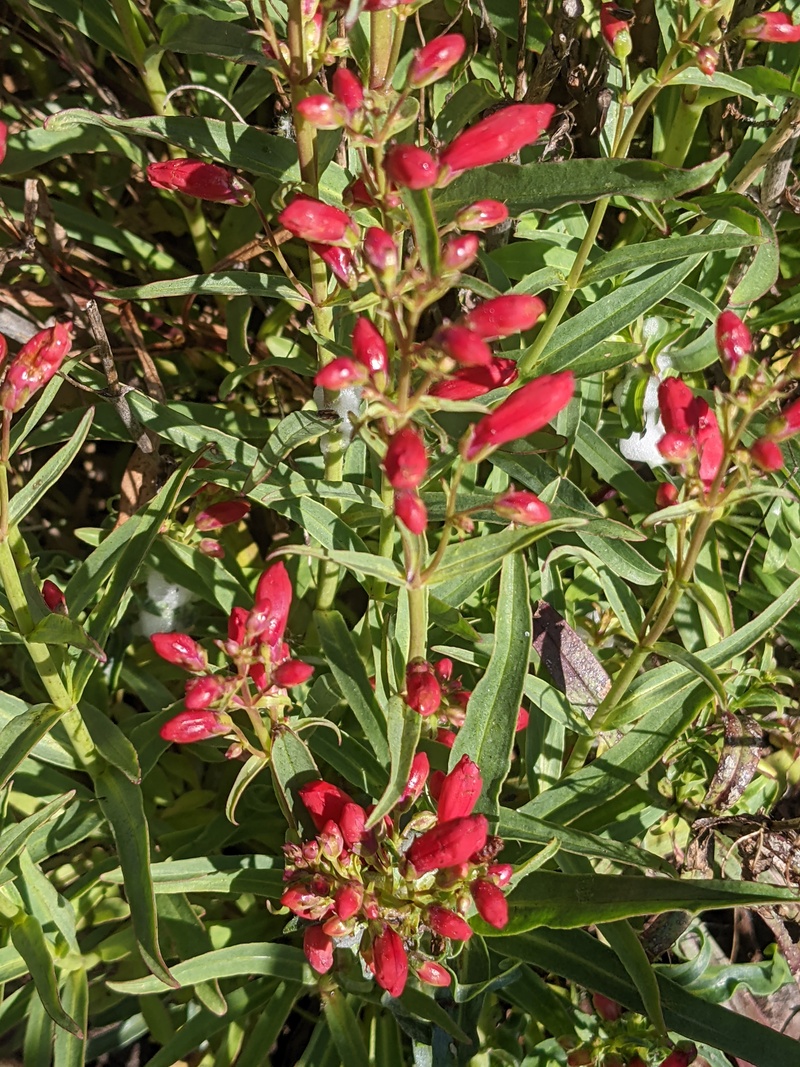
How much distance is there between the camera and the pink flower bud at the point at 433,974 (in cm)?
170

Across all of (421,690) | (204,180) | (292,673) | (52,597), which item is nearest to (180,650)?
(292,673)

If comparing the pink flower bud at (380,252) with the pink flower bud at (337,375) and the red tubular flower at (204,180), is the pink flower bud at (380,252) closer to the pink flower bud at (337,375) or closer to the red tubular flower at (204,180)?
the pink flower bud at (337,375)

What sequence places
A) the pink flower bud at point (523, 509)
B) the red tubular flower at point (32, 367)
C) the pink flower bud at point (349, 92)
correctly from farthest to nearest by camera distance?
the red tubular flower at point (32, 367) → the pink flower bud at point (523, 509) → the pink flower bud at point (349, 92)

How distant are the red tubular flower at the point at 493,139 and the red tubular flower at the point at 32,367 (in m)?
0.76

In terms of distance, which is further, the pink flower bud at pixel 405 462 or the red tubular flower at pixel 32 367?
the red tubular flower at pixel 32 367

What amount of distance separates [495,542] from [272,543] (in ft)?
4.89

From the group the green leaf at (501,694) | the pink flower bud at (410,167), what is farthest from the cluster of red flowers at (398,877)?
the pink flower bud at (410,167)

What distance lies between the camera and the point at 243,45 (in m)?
1.74

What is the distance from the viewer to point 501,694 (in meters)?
1.81

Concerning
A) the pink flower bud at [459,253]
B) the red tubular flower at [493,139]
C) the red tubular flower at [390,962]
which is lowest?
the red tubular flower at [390,962]

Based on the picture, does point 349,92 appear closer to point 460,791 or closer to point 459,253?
point 459,253

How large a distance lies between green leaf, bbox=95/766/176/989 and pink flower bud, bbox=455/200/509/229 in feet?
4.27

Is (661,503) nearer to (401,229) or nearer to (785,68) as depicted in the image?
(401,229)

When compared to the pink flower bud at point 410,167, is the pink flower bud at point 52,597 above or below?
below
